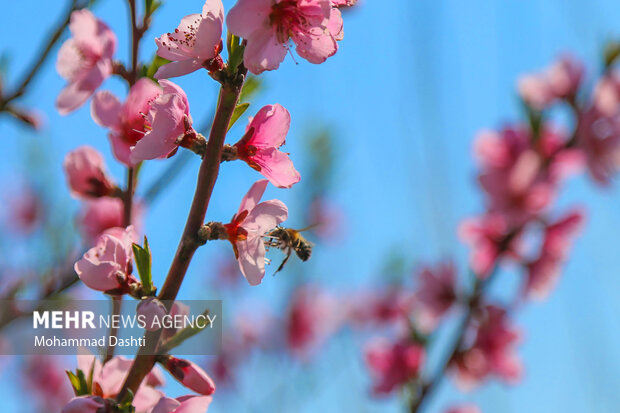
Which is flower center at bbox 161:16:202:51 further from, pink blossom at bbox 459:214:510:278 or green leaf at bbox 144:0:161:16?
pink blossom at bbox 459:214:510:278

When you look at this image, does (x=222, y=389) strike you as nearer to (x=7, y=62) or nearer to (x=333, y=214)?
(x=333, y=214)

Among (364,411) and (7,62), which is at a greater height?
(7,62)

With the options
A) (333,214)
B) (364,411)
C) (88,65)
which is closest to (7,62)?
(88,65)

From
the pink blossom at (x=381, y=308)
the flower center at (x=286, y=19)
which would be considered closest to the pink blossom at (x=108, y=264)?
the flower center at (x=286, y=19)

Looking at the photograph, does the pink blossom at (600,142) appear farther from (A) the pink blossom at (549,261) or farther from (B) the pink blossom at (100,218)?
(B) the pink blossom at (100,218)

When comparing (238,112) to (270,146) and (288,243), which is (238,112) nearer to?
(270,146)
